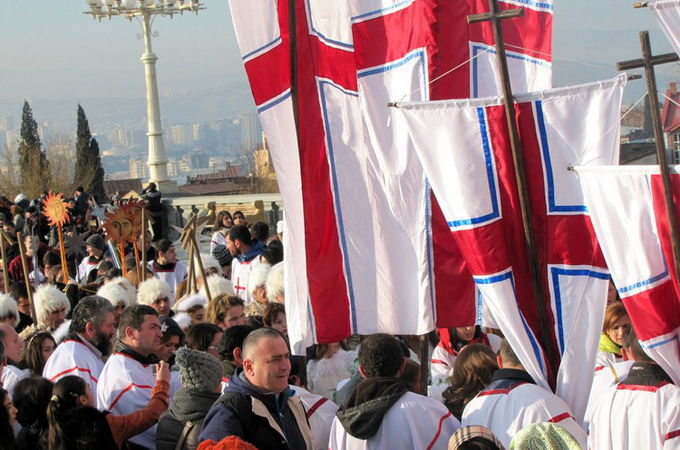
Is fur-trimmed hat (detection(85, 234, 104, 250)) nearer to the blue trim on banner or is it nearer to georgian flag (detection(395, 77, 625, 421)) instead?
the blue trim on banner

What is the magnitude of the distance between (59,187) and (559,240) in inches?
1734

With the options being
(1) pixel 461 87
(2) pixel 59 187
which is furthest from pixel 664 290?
(2) pixel 59 187

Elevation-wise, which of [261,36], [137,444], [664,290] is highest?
[261,36]

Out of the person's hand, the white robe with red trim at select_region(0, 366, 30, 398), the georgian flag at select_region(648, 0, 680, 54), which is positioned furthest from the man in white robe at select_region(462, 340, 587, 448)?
the white robe with red trim at select_region(0, 366, 30, 398)

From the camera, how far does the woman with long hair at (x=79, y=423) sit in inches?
181

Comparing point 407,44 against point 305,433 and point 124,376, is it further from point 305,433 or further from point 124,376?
point 124,376

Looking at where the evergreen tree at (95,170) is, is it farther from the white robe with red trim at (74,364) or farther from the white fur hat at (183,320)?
the white robe with red trim at (74,364)

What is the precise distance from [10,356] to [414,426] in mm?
2915

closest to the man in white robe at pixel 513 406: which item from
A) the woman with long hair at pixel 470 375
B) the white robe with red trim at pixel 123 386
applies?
the woman with long hair at pixel 470 375

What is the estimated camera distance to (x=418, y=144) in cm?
439

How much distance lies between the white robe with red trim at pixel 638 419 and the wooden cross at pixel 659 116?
522 millimetres

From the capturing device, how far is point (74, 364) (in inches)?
231

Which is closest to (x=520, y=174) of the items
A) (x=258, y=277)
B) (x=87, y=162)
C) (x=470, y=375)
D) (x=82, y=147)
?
(x=470, y=375)

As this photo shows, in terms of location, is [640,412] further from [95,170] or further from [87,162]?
[87,162]
